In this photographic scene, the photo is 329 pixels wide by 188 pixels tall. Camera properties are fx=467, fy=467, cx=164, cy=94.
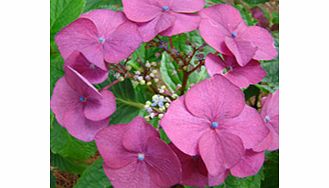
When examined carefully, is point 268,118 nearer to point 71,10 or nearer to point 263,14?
point 71,10

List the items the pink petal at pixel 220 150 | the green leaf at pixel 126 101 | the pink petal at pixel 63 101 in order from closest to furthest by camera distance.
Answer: the pink petal at pixel 220 150 < the pink petal at pixel 63 101 < the green leaf at pixel 126 101

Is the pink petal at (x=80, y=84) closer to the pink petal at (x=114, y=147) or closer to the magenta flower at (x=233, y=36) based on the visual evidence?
the pink petal at (x=114, y=147)

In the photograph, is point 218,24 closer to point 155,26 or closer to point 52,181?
point 155,26

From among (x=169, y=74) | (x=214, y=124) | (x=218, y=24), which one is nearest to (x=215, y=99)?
(x=214, y=124)

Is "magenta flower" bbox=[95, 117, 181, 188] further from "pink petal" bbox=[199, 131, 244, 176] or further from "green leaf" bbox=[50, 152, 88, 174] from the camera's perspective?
"green leaf" bbox=[50, 152, 88, 174]

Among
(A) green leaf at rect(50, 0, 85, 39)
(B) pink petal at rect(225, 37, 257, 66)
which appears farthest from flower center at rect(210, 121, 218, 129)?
(A) green leaf at rect(50, 0, 85, 39)

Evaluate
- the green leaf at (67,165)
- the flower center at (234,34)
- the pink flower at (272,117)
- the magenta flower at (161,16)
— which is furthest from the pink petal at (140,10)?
the green leaf at (67,165)
